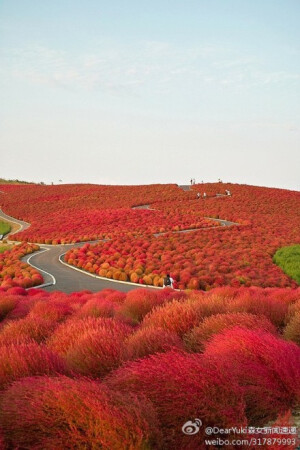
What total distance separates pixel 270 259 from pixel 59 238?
1973 cm

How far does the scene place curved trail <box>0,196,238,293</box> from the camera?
25688 millimetres

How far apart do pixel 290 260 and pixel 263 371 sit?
27296 mm

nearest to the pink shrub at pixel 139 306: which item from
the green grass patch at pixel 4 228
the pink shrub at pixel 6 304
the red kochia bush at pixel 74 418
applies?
the pink shrub at pixel 6 304

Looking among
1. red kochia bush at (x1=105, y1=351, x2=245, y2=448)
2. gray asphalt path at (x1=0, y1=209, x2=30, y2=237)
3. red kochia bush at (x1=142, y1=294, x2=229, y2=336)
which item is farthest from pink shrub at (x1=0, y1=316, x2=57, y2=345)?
gray asphalt path at (x1=0, y1=209, x2=30, y2=237)

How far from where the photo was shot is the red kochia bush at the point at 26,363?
5.56m

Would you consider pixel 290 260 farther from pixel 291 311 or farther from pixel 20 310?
pixel 291 311

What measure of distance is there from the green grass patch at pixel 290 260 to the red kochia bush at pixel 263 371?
2375 centimetres

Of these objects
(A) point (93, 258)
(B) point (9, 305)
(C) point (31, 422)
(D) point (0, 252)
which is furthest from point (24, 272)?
(C) point (31, 422)

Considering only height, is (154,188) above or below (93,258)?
above

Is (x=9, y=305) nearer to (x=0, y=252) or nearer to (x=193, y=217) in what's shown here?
(x=0, y=252)

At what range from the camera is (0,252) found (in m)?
38.6

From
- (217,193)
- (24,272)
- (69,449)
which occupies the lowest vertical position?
(24,272)

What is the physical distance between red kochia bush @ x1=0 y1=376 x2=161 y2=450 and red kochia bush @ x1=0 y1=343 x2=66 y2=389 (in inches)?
28.7

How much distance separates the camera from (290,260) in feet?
103
